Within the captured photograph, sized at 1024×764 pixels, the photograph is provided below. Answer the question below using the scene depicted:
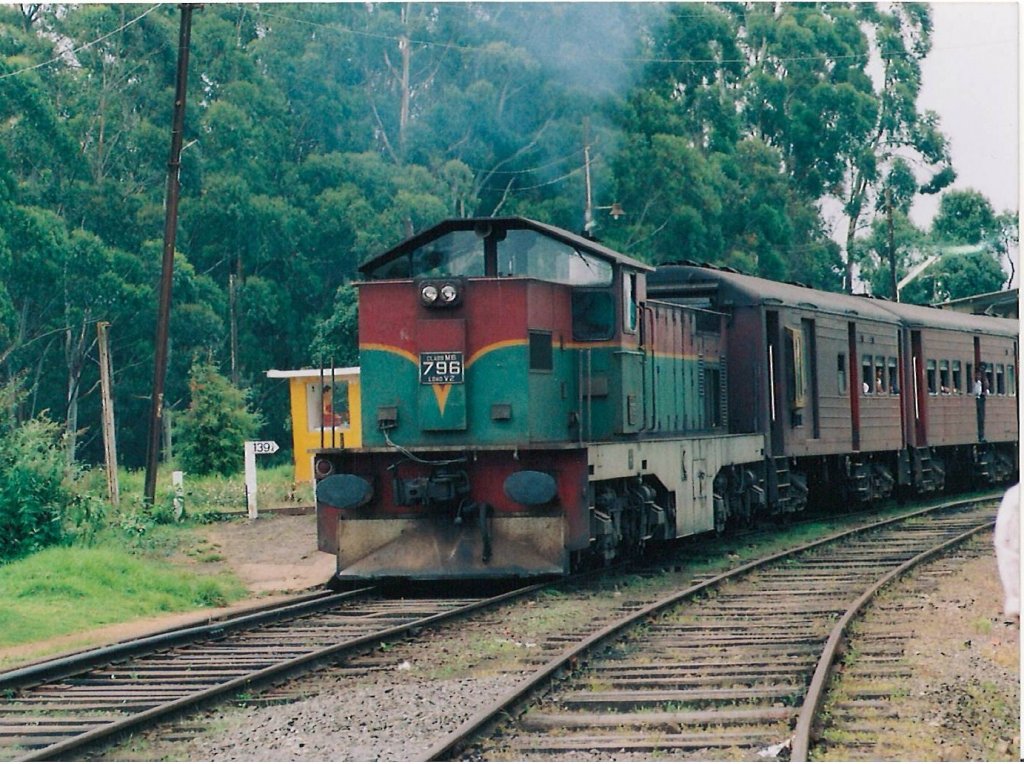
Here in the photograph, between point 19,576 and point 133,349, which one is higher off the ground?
point 133,349

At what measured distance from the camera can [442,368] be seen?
45.2 ft

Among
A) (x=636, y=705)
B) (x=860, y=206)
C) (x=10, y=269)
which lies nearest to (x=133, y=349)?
(x=10, y=269)

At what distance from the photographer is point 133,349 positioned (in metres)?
42.0

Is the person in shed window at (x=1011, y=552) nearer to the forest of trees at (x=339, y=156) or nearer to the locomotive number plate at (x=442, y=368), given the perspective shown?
the locomotive number plate at (x=442, y=368)

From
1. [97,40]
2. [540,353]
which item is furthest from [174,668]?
[97,40]

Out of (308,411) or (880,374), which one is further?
(308,411)

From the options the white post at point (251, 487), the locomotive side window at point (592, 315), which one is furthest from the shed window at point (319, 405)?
the locomotive side window at point (592, 315)

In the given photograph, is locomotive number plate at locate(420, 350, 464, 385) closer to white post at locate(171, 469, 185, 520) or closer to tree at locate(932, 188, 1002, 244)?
white post at locate(171, 469, 185, 520)

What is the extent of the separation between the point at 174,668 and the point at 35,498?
7800 millimetres

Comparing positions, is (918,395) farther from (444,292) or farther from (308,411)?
(444,292)

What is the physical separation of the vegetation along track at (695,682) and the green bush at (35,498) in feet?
26.5

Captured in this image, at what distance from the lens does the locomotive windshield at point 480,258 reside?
14.0 metres

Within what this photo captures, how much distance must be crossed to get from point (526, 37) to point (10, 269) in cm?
1574

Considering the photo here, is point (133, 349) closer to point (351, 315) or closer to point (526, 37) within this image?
point (351, 315)
